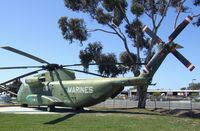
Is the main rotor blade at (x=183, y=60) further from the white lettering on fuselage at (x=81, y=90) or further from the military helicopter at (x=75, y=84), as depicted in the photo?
the white lettering on fuselage at (x=81, y=90)

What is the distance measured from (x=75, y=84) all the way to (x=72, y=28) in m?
12.5

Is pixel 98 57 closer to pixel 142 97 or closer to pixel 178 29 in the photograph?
pixel 142 97

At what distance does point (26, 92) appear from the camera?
34.8 metres

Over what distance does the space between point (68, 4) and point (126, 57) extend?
9.36 metres

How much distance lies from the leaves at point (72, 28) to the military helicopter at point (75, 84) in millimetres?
9368

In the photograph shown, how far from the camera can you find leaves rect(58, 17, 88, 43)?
139 feet

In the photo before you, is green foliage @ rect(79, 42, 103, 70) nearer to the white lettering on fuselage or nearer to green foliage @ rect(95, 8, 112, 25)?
green foliage @ rect(95, 8, 112, 25)

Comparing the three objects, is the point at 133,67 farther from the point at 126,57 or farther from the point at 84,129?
the point at 84,129

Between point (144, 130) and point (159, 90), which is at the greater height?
point (159, 90)

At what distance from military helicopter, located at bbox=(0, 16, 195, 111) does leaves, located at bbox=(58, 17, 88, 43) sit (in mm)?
9368

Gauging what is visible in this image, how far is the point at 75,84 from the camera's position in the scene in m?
31.1

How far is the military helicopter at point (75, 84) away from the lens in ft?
90.5

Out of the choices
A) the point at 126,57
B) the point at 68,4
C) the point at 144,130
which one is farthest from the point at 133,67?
the point at 144,130

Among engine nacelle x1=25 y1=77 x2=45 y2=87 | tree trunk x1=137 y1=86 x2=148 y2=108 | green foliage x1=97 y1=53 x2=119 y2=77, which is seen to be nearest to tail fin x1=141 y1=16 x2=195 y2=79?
engine nacelle x1=25 y1=77 x2=45 y2=87
